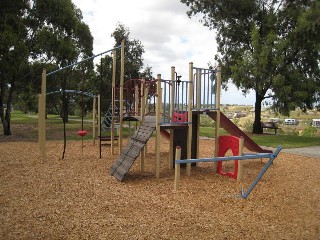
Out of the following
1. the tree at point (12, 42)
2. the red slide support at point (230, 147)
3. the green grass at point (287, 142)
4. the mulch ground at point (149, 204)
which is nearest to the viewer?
the mulch ground at point (149, 204)

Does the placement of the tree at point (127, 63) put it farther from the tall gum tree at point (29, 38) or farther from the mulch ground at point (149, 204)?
the mulch ground at point (149, 204)

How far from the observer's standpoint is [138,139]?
7.97m

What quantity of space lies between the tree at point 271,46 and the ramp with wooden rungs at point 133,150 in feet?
37.5

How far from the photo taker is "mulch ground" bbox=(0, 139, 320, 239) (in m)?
4.39

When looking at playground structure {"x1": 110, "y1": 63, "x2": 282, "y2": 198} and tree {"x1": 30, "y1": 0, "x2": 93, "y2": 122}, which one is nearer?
playground structure {"x1": 110, "y1": 63, "x2": 282, "y2": 198}

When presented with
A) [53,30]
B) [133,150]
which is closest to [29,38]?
[53,30]

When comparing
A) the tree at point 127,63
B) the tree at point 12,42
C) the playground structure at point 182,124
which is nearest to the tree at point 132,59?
the tree at point 127,63

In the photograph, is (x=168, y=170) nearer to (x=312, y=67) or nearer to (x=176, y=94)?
(x=176, y=94)

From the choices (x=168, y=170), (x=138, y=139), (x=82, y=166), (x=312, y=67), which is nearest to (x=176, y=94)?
(x=138, y=139)

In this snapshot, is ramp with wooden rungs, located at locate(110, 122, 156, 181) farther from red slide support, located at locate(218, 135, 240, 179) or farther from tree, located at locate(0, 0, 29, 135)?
tree, located at locate(0, 0, 29, 135)

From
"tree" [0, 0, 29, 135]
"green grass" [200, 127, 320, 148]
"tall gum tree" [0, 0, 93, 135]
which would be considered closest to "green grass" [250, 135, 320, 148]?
"green grass" [200, 127, 320, 148]

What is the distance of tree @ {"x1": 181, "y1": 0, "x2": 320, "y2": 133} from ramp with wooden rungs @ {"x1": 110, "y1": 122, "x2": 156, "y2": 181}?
11416 mm

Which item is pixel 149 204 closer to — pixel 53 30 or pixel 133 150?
pixel 133 150

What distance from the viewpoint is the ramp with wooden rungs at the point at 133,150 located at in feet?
24.3
